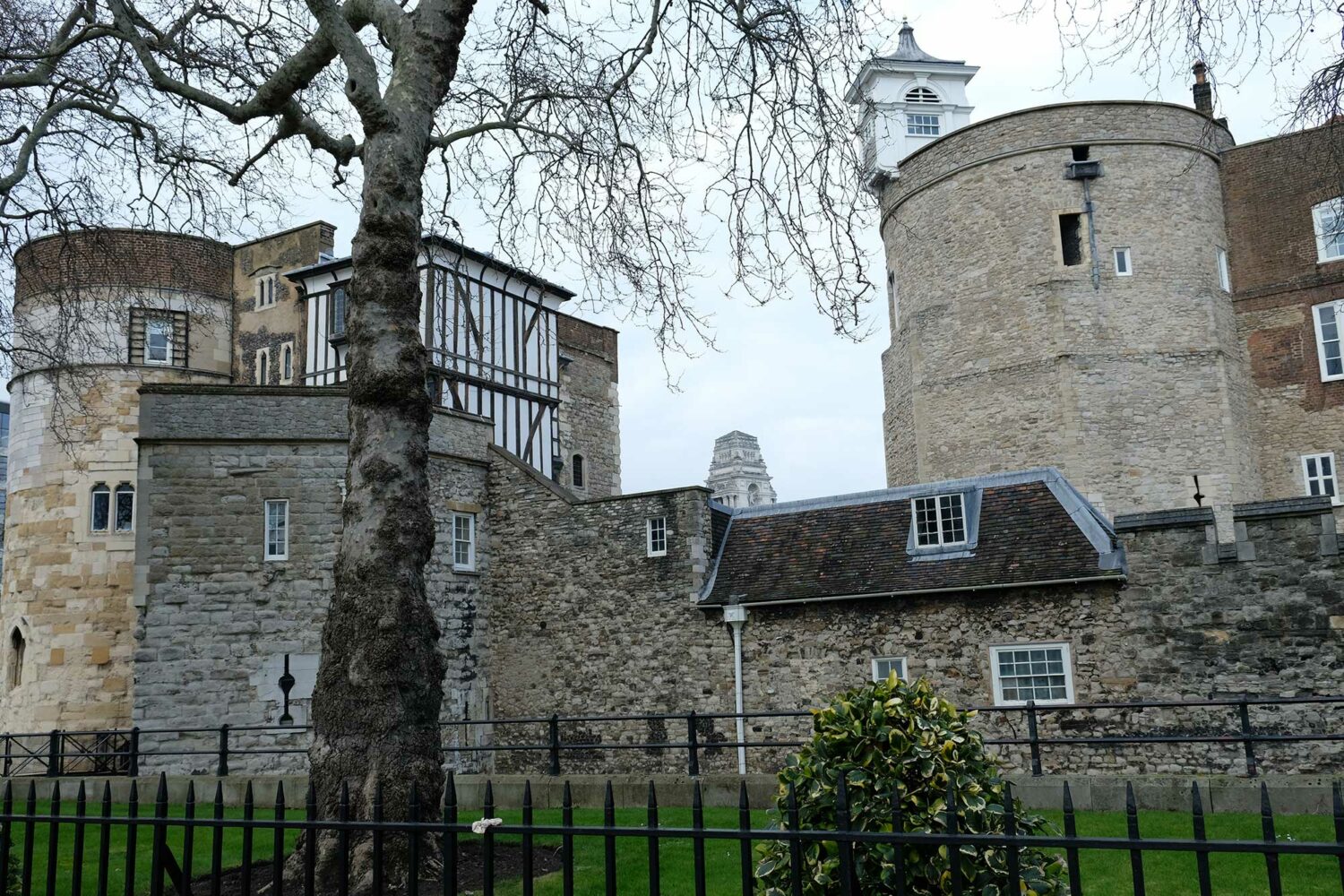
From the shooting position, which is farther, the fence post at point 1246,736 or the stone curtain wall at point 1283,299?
the stone curtain wall at point 1283,299

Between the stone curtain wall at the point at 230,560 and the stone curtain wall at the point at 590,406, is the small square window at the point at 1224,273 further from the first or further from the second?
the stone curtain wall at the point at 230,560

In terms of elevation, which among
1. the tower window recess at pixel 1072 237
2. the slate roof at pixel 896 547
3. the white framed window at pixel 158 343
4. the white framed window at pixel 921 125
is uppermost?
the white framed window at pixel 921 125

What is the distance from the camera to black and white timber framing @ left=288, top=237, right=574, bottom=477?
87.7ft

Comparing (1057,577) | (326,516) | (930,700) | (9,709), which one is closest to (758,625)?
(1057,577)

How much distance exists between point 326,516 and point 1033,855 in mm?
17370

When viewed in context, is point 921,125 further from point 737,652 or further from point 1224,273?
point 737,652

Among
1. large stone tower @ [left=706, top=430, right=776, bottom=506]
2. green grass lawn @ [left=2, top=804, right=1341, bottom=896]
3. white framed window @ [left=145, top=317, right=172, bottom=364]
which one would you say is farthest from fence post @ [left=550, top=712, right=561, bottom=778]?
large stone tower @ [left=706, top=430, right=776, bottom=506]

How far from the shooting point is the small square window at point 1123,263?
88.3 feet

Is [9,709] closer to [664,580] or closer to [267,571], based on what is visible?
[267,571]

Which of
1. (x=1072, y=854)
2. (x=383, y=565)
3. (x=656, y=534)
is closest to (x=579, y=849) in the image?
(x=383, y=565)

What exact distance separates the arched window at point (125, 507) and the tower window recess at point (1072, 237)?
2381 cm

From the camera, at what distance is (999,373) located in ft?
90.2

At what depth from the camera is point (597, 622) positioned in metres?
21.0

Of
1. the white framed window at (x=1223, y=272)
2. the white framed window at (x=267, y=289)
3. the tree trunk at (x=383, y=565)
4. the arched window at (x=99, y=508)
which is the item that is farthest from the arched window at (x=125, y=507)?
the white framed window at (x=1223, y=272)
